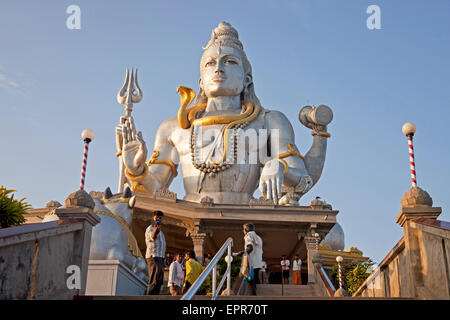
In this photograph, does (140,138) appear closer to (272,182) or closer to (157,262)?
(272,182)

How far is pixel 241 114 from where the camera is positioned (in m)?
20.0

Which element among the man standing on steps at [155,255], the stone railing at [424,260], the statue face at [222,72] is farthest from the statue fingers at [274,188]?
the stone railing at [424,260]

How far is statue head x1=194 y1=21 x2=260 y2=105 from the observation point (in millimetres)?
20281

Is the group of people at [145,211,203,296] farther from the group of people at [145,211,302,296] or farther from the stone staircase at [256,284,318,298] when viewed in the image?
the stone staircase at [256,284,318,298]

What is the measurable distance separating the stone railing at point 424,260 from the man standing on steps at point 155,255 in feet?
11.6

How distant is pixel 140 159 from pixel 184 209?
2503 mm

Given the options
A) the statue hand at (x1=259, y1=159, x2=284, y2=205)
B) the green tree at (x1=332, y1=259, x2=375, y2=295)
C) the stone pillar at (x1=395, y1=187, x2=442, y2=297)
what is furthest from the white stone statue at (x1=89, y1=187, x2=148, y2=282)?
the green tree at (x1=332, y1=259, x2=375, y2=295)

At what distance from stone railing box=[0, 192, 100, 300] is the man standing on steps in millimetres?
1410

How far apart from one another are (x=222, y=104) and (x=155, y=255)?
12377 millimetres

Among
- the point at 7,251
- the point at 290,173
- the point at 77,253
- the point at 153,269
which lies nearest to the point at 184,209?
the point at 290,173

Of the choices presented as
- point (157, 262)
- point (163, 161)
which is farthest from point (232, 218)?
point (157, 262)

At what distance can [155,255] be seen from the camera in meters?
8.87
